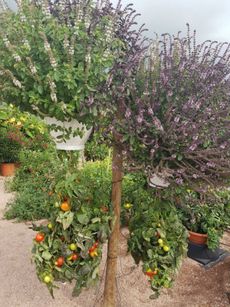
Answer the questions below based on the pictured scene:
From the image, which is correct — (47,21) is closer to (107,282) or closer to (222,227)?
(107,282)

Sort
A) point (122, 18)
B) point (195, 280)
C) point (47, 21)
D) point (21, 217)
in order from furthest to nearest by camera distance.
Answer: point (21, 217) → point (195, 280) → point (122, 18) → point (47, 21)

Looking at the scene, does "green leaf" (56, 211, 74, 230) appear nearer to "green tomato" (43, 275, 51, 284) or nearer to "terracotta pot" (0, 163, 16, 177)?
"green tomato" (43, 275, 51, 284)

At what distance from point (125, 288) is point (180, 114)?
174cm

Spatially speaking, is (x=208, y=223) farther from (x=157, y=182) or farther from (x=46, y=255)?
(x=46, y=255)

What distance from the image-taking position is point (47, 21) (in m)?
1.59

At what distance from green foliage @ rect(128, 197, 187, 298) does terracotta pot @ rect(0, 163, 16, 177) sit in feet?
15.4

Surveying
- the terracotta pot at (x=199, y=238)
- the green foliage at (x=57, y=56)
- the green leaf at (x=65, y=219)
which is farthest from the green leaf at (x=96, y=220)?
the terracotta pot at (x=199, y=238)

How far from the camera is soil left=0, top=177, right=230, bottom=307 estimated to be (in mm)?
2596

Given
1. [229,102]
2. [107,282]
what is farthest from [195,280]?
[229,102]

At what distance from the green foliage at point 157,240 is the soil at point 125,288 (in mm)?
365

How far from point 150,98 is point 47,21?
0.59 metres

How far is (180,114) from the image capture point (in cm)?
165

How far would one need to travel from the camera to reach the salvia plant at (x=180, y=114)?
1.61 m

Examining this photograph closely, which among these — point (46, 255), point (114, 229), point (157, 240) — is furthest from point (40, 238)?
point (157, 240)
